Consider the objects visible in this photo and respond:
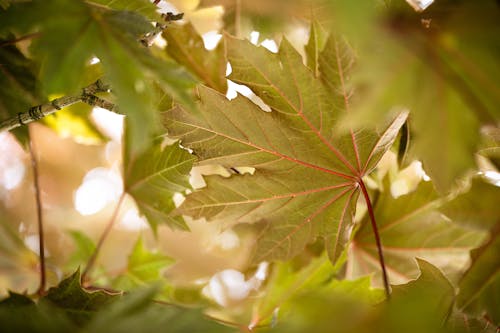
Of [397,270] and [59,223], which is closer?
[397,270]

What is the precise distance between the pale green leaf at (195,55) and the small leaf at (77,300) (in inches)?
17.8

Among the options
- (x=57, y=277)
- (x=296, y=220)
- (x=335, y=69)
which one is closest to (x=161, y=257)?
(x=57, y=277)

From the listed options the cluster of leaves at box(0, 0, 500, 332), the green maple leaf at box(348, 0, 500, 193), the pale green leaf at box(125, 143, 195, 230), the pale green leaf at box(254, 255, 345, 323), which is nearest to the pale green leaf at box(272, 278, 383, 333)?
the cluster of leaves at box(0, 0, 500, 332)

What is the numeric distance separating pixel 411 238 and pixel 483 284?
347 mm

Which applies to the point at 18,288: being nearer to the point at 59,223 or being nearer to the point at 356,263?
the point at 59,223

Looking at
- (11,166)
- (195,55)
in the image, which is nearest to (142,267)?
(195,55)

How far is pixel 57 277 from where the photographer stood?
1.08m

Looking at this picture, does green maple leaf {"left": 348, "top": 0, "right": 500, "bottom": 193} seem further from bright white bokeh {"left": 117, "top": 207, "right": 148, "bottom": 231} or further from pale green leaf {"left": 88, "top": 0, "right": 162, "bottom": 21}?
bright white bokeh {"left": 117, "top": 207, "right": 148, "bottom": 231}

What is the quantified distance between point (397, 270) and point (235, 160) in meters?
0.39

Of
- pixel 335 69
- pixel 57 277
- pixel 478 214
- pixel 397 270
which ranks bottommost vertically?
pixel 397 270

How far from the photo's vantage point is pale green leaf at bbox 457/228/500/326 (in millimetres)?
489

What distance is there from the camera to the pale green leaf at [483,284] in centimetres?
49

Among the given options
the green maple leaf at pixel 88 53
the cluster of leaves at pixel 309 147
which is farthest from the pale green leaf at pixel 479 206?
the green maple leaf at pixel 88 53

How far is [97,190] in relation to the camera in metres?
1.65
